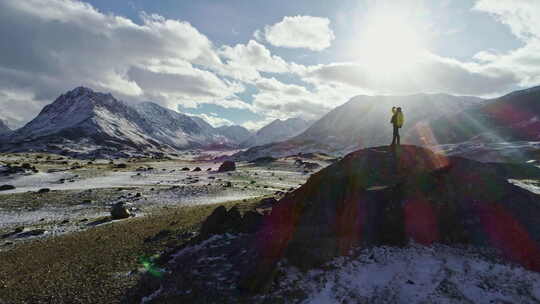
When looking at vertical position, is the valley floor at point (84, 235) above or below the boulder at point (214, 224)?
below

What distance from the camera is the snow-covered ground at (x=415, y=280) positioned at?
15453mm

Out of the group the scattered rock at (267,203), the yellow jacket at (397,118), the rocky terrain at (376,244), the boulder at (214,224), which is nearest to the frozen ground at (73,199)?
the scattered rock at (267,203)

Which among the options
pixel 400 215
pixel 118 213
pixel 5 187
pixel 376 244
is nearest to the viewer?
pixel 376 244

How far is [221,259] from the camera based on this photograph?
20359 millimetres

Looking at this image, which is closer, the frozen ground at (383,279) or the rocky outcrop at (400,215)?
the frozen ground at (383,279)

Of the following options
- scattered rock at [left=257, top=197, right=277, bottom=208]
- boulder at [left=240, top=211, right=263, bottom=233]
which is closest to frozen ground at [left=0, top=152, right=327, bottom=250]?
scattered rock at [left=257, top=197, right=277, bottom=208]

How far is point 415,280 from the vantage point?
54.8ft

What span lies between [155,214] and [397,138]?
30.0 meters

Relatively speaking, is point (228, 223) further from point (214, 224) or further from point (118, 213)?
point (118, 213)

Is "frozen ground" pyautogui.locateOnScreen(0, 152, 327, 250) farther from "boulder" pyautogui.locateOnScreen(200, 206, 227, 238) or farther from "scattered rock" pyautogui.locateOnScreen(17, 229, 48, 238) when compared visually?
"boulder" pyautogui.locateOnScreen(200, 206, 227, 238)

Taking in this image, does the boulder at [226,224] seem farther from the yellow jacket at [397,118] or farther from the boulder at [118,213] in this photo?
the yellow jacket at [397,118]

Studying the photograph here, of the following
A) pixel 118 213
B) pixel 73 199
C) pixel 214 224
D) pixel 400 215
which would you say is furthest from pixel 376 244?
pixel 73 199

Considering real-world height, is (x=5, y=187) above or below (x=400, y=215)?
above

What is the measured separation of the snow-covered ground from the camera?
608 inches
